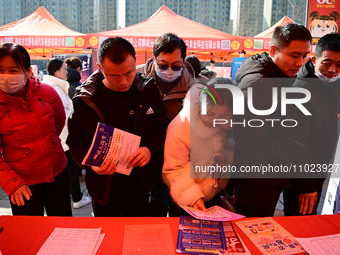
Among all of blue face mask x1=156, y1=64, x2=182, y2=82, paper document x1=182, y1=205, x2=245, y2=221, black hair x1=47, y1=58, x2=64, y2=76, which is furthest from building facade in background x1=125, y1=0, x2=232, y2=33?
paper document x1=182, y1=205, x2=245, y2=221

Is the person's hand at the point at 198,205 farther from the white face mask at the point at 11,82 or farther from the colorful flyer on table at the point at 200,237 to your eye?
the white face mask at the point at 11,82

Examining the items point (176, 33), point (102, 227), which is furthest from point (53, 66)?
point (176, 33)

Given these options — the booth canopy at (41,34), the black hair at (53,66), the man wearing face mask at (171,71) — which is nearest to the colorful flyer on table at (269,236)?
the man wearing face mask at (171,71)

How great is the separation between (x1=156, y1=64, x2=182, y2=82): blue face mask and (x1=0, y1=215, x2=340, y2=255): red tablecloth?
90 centimetres

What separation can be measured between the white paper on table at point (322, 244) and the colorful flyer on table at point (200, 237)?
0.30 m

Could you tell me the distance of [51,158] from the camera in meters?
1.44

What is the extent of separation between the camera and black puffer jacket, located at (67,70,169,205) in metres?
1.26

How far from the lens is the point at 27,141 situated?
136cm

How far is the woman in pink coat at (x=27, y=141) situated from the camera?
128 cm

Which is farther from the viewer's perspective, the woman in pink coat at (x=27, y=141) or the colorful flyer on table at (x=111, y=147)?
the woman in pink coat at (x=27, y=141)

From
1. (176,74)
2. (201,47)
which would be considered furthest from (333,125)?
(201,47)

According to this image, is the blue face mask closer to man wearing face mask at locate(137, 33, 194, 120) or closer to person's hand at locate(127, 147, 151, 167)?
man wearing face mask at locate(137, 33, 194, 120)

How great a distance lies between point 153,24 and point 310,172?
5.44m

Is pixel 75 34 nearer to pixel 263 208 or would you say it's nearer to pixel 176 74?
pixel 176 74
